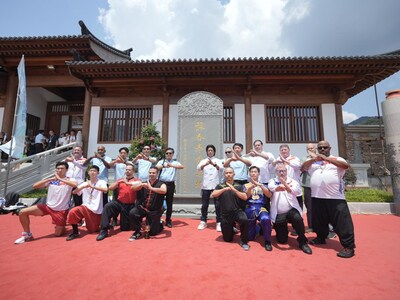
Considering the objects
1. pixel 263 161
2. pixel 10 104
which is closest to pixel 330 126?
pixel 263 161

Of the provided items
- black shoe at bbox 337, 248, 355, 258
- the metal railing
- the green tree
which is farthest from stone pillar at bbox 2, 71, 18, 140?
black shoe at bbox 337, 248, 355, 258

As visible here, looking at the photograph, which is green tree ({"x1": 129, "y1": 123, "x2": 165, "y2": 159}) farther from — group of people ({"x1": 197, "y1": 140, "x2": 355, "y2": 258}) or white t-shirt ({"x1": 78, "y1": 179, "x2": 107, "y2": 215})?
group of people ({"x1": 197, "y1": 140, "x2": 355, "y2": 258})

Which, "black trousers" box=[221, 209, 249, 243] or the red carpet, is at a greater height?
"black trousers" box=[221, 209, 249, 243]

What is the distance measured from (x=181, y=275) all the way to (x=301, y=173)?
2.87 meters

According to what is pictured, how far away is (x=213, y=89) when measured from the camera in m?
8.78

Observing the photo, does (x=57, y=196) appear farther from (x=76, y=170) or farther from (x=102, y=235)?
(x=102, y=235)

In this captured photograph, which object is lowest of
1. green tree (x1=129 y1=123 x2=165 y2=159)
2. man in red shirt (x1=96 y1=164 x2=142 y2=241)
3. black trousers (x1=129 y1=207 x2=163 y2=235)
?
black trousers (x1=129 y1=207 x2=163 y2=235)

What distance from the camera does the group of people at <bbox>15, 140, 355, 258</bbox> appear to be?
10.3 feet

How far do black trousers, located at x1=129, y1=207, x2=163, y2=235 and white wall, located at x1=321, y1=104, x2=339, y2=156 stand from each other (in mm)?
7419

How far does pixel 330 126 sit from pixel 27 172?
1092 cm

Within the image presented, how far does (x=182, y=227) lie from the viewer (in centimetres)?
421

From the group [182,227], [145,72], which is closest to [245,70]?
[145,72]

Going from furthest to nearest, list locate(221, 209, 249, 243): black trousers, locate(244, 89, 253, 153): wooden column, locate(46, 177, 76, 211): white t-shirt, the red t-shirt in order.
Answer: locate(244, 89, 253, 153): wooden column
the red t-shirt
locate(46, 177, 76, 211): white t-shirt
locate(221, 209, 249, 243): black trousers

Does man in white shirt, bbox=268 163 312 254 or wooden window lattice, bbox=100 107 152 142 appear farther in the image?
wooden window lattice, bbox=100 107 152 142
